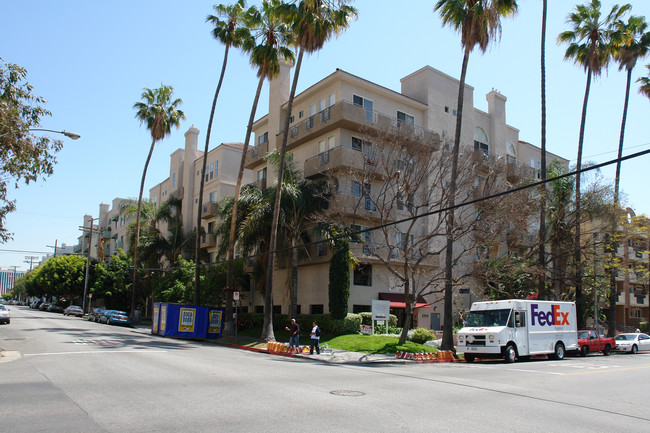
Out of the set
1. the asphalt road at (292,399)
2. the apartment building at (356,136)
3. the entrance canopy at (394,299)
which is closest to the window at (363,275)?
the apartment building at (356,136)

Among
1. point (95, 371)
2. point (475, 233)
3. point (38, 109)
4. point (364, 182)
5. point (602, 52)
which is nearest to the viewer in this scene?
point (95, 371)

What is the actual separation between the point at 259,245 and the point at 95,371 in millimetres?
18965

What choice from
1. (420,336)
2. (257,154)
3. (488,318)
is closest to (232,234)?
(257,154)

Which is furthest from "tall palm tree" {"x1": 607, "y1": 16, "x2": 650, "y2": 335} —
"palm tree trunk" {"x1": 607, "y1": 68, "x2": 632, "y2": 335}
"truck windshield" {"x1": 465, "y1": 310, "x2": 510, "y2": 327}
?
"truck windshield" {"x1": 465, "y1": 310, "x2": 510, "y2": 327}

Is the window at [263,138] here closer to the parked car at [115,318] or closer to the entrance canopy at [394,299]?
the entrance canopy at [394,299]

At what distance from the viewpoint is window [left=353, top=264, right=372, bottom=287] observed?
3222 cm

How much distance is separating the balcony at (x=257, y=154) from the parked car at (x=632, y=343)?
26.5 meters

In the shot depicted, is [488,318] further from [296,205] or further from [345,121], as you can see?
[345,121]

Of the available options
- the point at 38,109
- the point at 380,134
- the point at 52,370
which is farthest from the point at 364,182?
the point at 52,370

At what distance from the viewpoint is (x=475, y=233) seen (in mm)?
27766

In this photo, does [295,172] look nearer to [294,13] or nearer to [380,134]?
[380,134]

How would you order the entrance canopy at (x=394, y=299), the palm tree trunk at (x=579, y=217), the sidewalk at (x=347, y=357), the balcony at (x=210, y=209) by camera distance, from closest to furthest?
1. the sidewalk at (x=347, y=357)
2. the palm tree trunk at (x=579, y=217)
3. the entrance canopy at (x=394, y=299)
4. the balcony at (x=210, y=209)

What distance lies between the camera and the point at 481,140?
1655 inches

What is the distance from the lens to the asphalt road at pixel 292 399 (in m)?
7.83
